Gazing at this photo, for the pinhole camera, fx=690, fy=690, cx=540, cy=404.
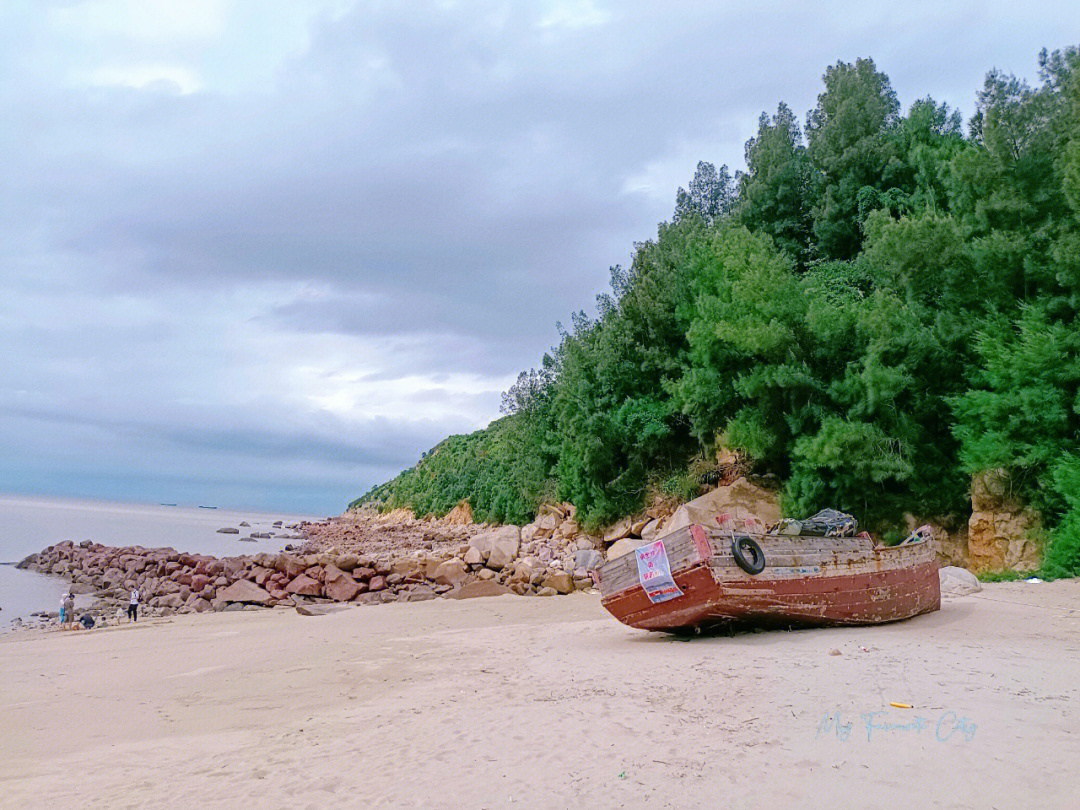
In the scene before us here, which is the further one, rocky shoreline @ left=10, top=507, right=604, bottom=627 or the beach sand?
rocky shoreline @ left=10, top=507, right=604, bottom=627

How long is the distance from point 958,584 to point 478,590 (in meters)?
10.8

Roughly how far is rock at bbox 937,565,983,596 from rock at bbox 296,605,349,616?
12568mm

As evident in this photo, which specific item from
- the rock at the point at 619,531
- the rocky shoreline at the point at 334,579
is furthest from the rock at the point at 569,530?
the rock at the point at 619,531

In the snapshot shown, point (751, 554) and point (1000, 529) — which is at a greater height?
point (751, 554)

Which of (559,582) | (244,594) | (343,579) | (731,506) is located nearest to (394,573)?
(343,579)

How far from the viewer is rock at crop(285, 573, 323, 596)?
1877 cm

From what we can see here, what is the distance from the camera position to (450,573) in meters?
19.9

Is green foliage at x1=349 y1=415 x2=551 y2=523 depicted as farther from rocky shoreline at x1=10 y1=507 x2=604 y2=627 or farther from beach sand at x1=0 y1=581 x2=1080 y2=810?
beach sand at x1=0 y1=581 x2=1080 y2=810

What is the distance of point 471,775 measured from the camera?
4.61 metres

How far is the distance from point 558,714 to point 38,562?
3513 centimetres

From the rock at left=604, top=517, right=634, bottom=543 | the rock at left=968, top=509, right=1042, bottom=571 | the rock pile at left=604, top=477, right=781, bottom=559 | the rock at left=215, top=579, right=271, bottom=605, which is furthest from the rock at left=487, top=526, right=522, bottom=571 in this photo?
the rock at left=968, top=509, right=1042, bottom=571

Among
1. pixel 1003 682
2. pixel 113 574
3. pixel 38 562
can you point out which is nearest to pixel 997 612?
pixel 1003 682

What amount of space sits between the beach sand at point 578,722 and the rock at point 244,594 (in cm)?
A: 738

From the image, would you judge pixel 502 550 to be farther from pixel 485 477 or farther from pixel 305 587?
pixel 485 477
